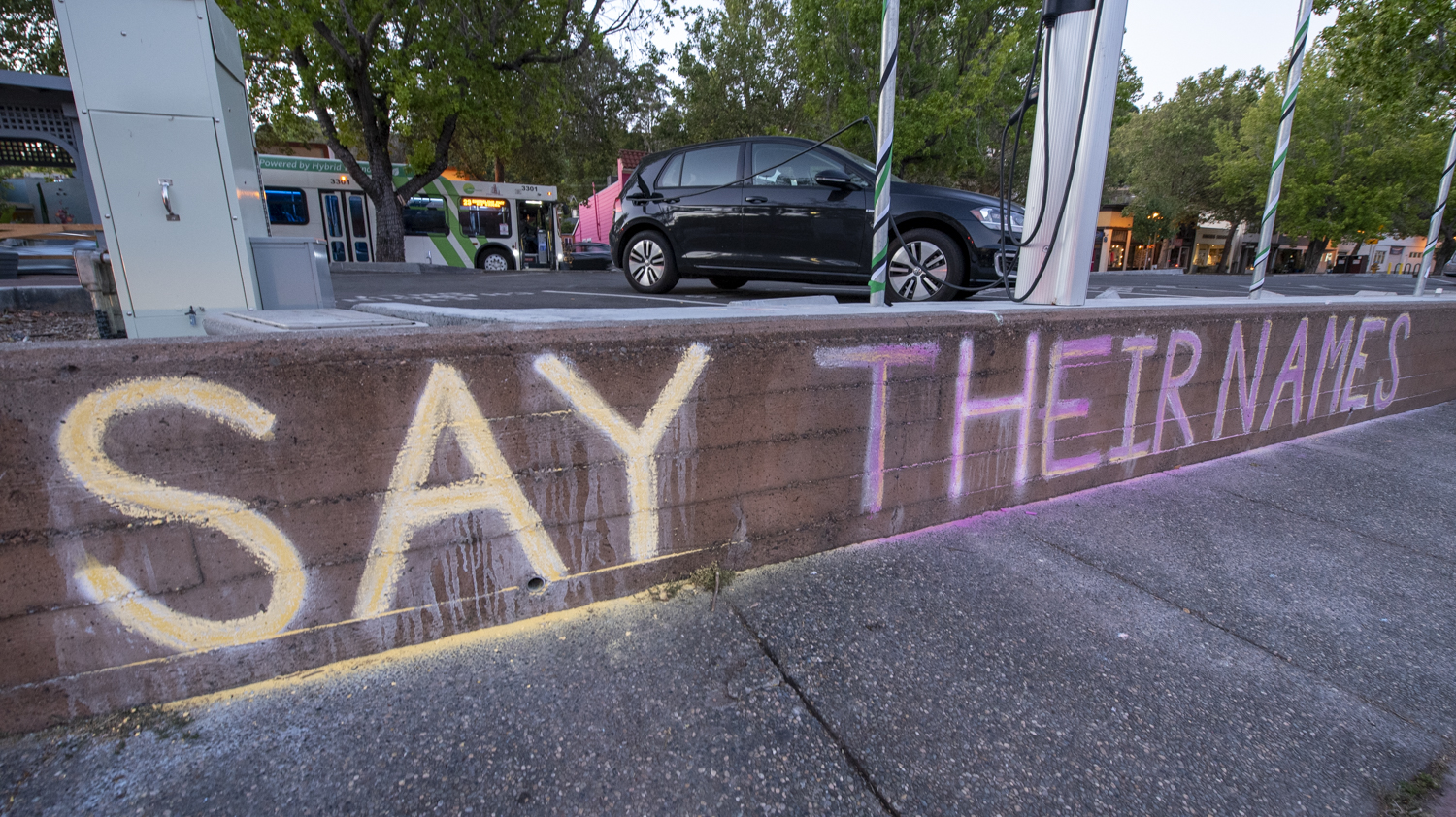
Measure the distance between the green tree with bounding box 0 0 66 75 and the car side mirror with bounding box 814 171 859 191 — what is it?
64.2 ft

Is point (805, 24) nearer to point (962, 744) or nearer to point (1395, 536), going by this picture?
point (1395, 536)

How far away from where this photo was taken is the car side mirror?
5.81 m

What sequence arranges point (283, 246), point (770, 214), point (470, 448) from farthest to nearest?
1. point (770, 214)
2. point (283, 246)
3. point (470, 448)

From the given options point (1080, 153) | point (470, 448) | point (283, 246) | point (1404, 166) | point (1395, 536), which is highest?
point (1404, 166)

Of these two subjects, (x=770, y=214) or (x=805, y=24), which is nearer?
(x=770, y=214)

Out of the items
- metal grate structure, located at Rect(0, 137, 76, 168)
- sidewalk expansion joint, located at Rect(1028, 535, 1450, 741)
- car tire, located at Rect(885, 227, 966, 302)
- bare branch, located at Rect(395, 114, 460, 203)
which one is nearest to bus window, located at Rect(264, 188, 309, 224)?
bare branch, located at Rect(395, 114, 460, 203)

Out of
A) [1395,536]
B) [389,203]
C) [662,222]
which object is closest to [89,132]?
[662,222]

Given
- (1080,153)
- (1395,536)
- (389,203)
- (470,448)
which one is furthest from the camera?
(389,203)

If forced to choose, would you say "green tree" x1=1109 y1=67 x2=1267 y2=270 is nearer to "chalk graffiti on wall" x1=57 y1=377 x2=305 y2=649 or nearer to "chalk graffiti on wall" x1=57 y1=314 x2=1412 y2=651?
"chalk graffiti on wall" x1=57 y1=314 x2=1412 y2=651

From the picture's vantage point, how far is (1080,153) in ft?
10.8

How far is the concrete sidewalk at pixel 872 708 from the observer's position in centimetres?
153

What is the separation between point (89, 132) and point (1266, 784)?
559 centimetres

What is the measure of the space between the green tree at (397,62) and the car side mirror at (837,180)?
11.6m

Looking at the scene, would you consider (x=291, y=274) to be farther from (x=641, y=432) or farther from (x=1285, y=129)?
Result: (x=1285, y=129)
